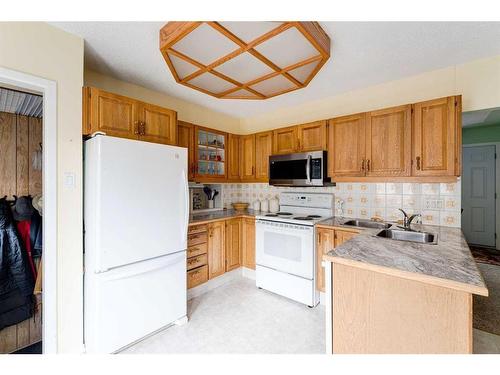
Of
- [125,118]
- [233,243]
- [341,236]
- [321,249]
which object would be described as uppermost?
[125,118]

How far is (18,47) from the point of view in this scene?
138 cm

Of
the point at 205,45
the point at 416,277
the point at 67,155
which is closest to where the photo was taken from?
the point at 416,277

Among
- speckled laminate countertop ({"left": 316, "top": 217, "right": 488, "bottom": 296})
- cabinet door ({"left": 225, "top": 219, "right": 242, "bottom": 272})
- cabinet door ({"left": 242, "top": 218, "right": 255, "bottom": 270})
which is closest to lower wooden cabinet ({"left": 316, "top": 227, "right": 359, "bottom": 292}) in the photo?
speckled laminate countertop ({"left": 316, "top": 217, "right": 488, "bottom": 296})

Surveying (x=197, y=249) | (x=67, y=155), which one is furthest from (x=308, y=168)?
(x=67, y=155)

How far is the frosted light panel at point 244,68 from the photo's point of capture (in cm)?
163

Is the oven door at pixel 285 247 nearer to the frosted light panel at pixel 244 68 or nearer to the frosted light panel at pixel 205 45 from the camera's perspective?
the frosted light panel at pixel 244 68

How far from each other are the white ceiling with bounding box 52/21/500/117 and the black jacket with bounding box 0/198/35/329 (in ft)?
5.08

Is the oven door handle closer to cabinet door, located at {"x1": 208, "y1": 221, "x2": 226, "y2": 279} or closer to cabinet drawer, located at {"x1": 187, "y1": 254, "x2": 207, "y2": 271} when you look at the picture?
cabinet door, located at {"x1": 208, "y1": 221, "x2": 226, "y2": 279}

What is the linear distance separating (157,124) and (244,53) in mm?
1052

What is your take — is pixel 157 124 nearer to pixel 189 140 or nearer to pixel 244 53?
pixel 189 140

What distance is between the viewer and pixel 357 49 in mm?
1779

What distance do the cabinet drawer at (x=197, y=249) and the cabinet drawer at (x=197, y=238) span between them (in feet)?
0.11
